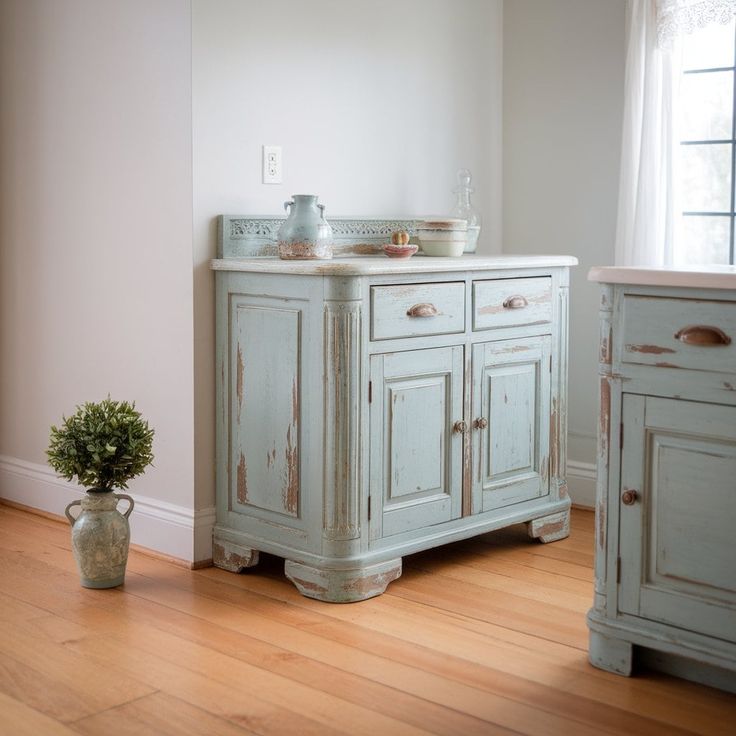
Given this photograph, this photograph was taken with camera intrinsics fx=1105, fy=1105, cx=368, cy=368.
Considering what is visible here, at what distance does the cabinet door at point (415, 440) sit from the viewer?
9.78ft

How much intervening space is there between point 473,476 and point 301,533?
0.57 metres

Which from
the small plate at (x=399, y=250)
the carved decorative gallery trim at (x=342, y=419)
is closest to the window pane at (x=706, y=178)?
the small plate at (x=399, y=250)

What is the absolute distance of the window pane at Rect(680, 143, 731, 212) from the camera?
144 inches

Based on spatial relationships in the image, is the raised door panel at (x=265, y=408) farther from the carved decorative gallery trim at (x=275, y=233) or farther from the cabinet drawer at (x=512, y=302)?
the cabinet drawer at (x=512, y=302)

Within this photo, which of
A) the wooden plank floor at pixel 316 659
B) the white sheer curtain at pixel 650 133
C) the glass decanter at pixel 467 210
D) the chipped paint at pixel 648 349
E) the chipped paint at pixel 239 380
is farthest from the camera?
the glass decanter at pixel 467 210

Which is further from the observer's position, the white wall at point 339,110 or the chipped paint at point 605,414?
the white wall at point 339,110

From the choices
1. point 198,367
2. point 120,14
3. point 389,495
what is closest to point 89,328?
point 198,367

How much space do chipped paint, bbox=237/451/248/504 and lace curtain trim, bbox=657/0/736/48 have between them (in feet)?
6.26

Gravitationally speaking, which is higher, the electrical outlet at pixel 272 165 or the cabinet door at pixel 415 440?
the electrical outlet at pixel 272 165

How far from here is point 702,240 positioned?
12.2ft

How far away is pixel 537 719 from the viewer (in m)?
2.19

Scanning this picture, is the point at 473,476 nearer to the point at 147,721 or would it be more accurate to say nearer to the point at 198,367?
the point at 198,367

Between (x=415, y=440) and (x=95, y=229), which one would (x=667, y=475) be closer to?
(x=415, y=440)

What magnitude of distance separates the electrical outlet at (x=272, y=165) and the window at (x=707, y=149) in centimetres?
132
